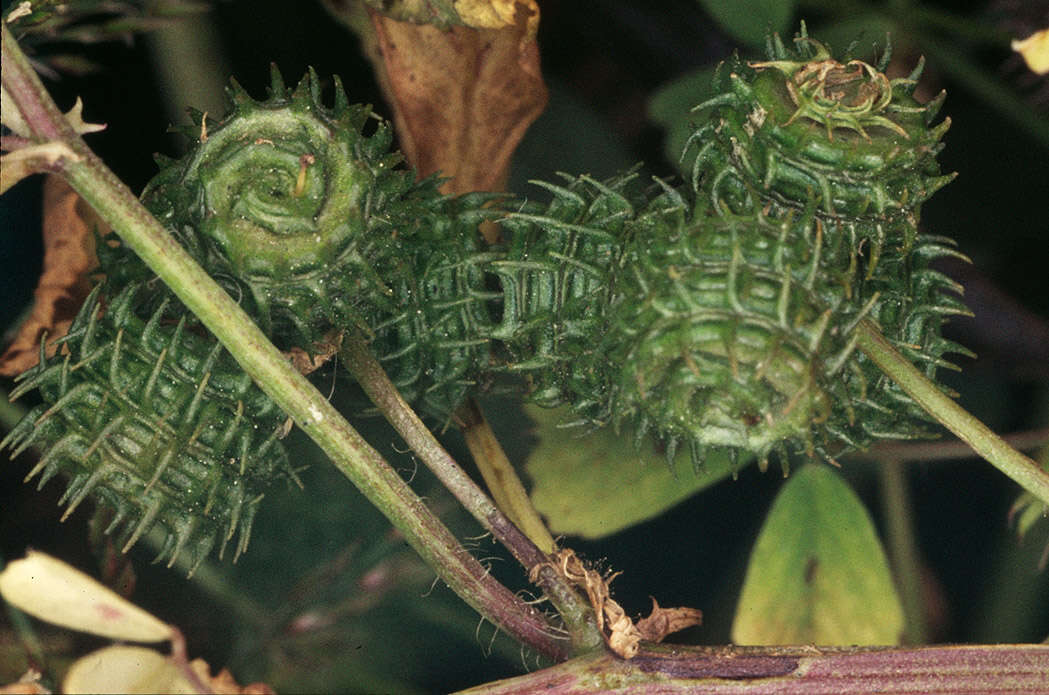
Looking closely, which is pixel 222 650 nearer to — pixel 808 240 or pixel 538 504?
pixel 538 504

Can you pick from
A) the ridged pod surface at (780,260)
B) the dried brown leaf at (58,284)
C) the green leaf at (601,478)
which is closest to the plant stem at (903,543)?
the green leaf at (601,478)

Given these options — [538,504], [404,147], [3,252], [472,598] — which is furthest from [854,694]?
[3,252]

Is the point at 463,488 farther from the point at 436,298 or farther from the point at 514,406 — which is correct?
the point at 514,406

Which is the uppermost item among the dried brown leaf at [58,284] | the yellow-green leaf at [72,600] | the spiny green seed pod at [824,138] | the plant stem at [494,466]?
the dried brown leaf at [58,284]

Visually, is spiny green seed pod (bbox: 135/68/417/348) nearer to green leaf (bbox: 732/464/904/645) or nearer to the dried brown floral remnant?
the dried brown floral remnant

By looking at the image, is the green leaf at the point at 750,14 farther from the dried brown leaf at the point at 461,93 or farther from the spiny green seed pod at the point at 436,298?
the spiny green seed pod at the point at 436,298

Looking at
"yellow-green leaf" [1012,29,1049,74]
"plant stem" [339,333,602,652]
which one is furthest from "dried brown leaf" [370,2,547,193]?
"yellow-green leaf" [1012,29,1049,74]
